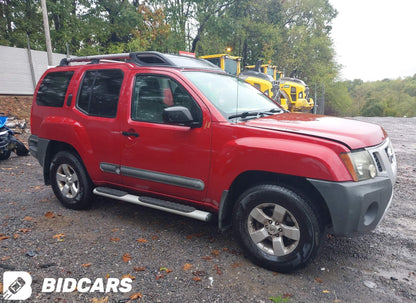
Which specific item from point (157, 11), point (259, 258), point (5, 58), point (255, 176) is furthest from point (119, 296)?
point (157, 11)

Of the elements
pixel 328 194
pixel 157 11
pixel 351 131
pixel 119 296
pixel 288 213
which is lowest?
pixel 119 296

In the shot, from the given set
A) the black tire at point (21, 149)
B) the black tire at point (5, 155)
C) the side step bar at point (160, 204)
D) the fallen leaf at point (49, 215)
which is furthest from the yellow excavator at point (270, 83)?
the fallen leaf at point (49, 215)

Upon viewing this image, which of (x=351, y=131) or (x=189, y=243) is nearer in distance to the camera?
(x=351, y=131)

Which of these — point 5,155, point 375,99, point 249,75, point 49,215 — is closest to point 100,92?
point 49,215

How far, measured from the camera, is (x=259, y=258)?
304 cm

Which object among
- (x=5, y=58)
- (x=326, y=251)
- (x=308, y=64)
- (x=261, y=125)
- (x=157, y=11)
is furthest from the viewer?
(x=308, y=64)

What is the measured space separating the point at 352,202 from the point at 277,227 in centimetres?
71

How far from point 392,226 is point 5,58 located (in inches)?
693

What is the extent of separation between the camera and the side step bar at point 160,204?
10.8ft

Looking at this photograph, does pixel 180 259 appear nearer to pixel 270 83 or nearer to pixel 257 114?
pixel 257 114

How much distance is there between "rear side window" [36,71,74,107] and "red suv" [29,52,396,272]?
0.8 inches

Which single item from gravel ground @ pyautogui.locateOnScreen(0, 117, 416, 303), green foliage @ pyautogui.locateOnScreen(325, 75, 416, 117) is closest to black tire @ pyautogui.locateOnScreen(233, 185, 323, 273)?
gravel ground @ pyautogui.locateOnScreen(0, 117, 416, 303)

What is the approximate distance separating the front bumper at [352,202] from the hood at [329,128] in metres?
0.35

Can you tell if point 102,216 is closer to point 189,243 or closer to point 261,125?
point 189,243
